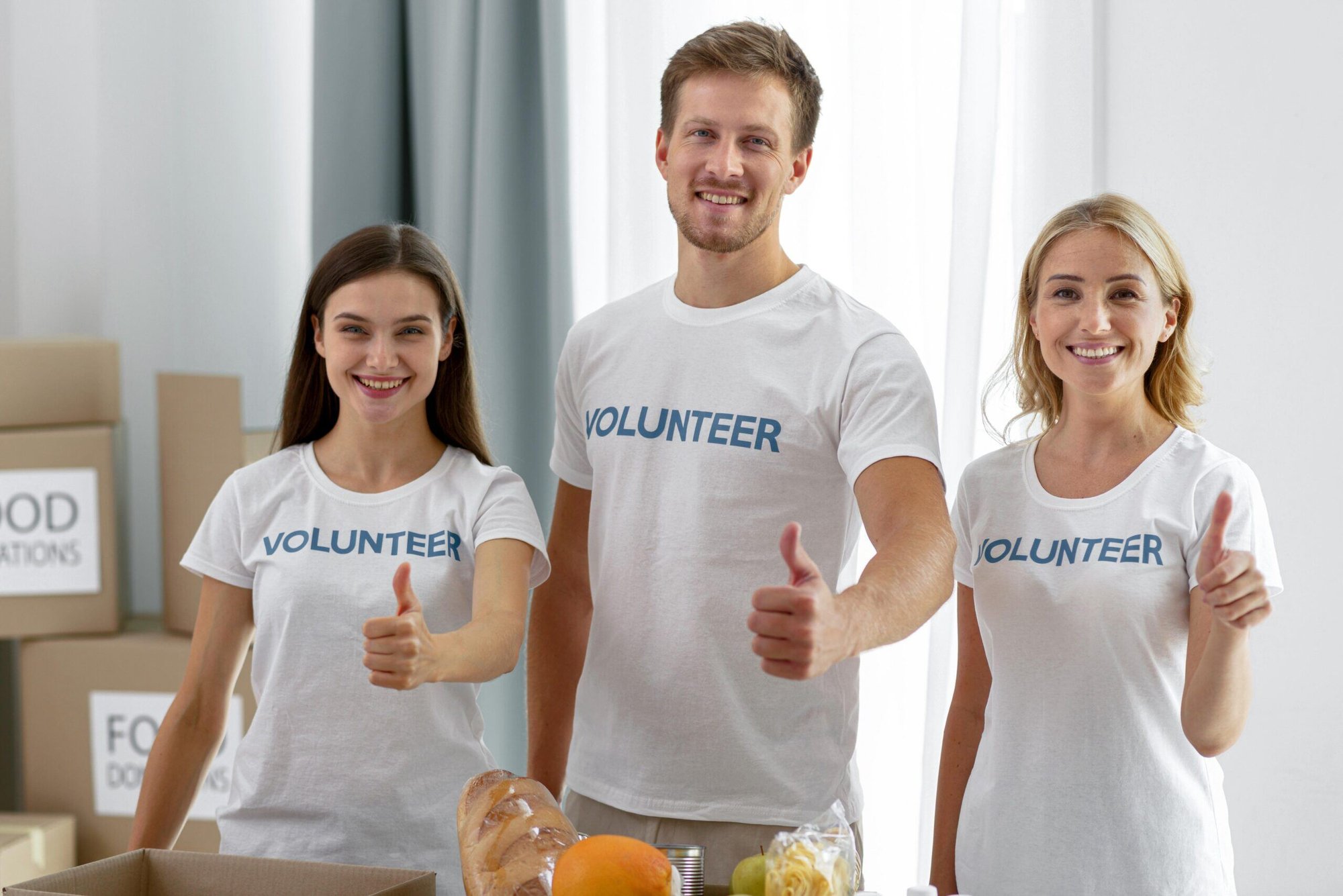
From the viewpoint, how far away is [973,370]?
1.78 meters

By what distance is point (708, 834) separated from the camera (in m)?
1.25

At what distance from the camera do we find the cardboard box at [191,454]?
2053 millimetres

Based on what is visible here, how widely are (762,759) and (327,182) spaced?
1382mm

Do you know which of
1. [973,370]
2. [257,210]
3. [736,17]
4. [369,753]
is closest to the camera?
[369,753]

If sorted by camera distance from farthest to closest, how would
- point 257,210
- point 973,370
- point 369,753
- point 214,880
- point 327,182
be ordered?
1. point 257,210
2. point 327,182
3. point 973,370
4. point 369,753
5. point 214,880

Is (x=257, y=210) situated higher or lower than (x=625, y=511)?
higher

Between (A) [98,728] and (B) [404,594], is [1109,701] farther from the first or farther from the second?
(A) [98,728]

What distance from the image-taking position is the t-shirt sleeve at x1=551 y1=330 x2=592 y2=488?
1424 mm

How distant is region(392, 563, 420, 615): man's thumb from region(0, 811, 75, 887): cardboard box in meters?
1.35

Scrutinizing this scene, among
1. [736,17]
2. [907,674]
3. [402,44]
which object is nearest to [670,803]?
[907,674]

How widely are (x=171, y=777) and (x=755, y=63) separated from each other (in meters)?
0.95

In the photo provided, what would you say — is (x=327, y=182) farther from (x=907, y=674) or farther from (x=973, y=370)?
(x=907, y=674)

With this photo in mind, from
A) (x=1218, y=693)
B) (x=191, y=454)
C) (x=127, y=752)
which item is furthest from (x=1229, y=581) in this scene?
(x=127, y=752)

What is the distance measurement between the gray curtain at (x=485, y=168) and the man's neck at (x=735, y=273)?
0.73 m
